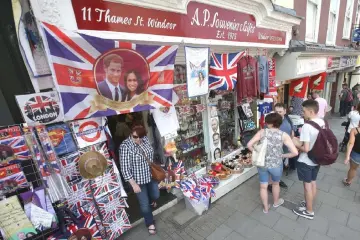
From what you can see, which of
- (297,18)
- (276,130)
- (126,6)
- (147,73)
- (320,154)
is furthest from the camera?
(297,18)

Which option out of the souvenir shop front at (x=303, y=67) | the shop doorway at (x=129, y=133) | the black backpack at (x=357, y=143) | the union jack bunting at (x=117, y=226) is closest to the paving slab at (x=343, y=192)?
the black backpack at (x=357, y=143)

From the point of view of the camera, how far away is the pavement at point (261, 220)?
296 cm

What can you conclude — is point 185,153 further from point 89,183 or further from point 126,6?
point 126,6

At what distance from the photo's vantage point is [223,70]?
3.58 metres

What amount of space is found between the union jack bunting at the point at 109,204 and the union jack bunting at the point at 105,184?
8 centimetres

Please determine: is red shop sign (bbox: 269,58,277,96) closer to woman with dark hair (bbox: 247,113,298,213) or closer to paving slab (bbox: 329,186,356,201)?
woman with dark hair (bbox: 247,113,298,213)

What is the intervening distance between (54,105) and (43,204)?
1.19 m

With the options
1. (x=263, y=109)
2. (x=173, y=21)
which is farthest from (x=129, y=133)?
(x=263, y=109)

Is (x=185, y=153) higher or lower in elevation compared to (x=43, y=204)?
lower

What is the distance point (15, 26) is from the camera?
1.90m

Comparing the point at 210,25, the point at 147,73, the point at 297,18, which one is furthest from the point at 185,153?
the point at 297,18

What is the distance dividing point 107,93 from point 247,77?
3.17 meters

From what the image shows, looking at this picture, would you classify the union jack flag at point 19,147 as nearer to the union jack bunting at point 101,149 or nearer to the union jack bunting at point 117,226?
the union jack bunting at point 101,149

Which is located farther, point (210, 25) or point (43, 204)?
point (210, 25)
